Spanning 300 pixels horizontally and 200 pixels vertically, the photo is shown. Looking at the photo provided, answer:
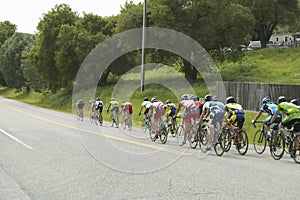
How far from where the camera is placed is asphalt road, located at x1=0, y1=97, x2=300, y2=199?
26.5 feet

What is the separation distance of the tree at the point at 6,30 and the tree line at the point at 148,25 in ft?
111

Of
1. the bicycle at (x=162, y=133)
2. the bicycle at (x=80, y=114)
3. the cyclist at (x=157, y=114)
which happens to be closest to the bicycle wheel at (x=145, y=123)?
the cyclist at (x=157, y=114)

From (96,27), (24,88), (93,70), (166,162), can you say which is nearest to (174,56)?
(93,70)

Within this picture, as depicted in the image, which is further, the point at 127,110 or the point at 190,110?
the point at 127,110

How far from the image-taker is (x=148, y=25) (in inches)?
1694

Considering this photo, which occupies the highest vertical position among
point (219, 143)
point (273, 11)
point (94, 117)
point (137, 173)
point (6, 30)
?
point (6, 30)

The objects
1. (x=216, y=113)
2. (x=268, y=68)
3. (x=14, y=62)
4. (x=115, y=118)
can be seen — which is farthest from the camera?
(x=14, y=62)

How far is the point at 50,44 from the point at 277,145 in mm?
47493

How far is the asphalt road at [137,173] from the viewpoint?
318 inches

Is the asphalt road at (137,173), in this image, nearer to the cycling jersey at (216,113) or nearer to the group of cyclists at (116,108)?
the cycling jersey at (216,113)

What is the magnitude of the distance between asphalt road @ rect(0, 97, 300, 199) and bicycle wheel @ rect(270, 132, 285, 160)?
0.90 feet

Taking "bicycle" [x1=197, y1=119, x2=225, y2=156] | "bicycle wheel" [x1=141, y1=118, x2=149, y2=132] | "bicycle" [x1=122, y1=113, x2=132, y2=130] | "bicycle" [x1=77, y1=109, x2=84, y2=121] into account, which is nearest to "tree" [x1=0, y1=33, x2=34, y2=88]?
"bicycle" [x1=77, y1=109, x2=84, y2=121]

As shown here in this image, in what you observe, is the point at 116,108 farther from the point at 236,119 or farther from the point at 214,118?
the point at 236,119

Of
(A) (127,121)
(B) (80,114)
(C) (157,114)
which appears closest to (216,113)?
(C) (157,114)
